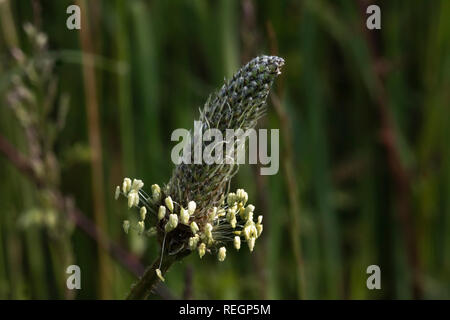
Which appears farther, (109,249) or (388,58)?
(388,58)

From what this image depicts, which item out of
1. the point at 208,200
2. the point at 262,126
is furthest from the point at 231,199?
the point at 262,126

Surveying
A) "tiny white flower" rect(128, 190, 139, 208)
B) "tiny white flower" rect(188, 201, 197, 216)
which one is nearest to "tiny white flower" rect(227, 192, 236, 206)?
"tiny white flower" rect(188, 201, 197, 216)

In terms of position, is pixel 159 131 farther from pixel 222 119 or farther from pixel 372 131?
pixel 222 119

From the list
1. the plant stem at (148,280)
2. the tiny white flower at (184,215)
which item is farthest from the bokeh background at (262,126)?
the tiny white flower at (184,215)

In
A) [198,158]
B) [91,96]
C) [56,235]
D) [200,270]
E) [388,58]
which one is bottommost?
[200,270]

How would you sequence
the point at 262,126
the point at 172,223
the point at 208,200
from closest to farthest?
the point at 172,223, the point at 208,200, the point at 262,126

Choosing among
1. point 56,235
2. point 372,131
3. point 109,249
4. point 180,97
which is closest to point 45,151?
point 56,235

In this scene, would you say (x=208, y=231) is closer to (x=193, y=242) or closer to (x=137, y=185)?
(x=193, y=242)
